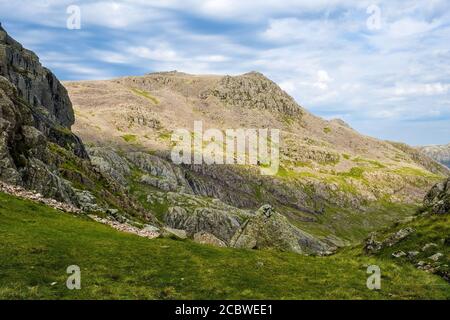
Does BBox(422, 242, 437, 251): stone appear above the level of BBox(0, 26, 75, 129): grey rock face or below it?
below

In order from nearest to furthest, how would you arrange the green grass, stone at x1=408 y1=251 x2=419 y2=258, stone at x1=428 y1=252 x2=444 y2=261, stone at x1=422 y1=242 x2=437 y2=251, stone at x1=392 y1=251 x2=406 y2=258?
stone at x1=428 y1=252 x2=444 y2=261
the green grass
stone at x1=422 y1=242 x2=437 y2=251
stone at x1=408 y1=251 x2=419 y2=258
stone at x1=392 y1=251 x2=406 y2=258

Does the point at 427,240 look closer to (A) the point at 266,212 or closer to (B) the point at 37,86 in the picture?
(A) the point at 266,212

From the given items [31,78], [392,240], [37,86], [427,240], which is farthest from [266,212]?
[37,86]

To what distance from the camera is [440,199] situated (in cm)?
5541

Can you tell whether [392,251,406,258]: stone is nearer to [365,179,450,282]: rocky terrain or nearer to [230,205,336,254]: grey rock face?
[365,179,450,282]: rocky terrain

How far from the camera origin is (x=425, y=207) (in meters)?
57.6

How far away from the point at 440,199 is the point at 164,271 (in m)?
42.0

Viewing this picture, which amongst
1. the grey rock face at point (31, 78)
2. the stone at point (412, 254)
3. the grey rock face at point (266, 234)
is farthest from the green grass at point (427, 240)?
the grey rock face at point (31, 78)

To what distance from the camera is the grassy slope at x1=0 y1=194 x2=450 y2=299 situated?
79.9 feet

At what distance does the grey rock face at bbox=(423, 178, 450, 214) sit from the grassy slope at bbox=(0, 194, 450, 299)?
18.6m

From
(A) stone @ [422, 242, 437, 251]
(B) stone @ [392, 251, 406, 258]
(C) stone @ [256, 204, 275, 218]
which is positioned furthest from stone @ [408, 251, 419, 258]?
(C) stone @ [256, 204, 275, 218]

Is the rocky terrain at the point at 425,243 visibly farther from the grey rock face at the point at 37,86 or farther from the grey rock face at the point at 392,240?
the grey rock face at the point at 37,86

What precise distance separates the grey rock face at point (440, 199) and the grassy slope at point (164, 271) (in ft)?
61.1
